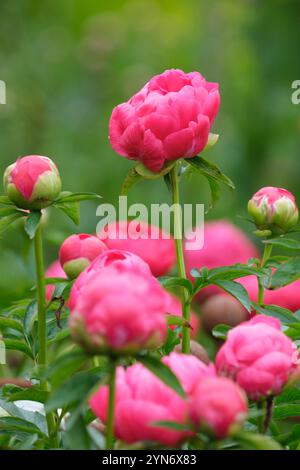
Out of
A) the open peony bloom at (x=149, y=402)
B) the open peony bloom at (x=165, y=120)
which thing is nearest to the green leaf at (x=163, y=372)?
the open peony bloom at (x=149, y=402)

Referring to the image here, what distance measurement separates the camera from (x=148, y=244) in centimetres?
115

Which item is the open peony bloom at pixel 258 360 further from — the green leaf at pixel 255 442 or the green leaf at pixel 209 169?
the green leaf at pixel 209 169

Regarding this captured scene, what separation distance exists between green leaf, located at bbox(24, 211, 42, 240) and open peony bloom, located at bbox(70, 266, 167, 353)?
0.19 metres

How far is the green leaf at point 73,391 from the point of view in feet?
2.04

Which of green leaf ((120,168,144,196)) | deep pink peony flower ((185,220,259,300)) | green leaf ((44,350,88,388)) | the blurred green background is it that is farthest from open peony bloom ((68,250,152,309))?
the blurred green background

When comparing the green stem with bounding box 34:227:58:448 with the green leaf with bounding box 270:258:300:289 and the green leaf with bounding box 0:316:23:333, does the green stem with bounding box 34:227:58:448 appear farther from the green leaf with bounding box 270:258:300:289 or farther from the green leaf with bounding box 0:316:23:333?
the green leaf with bounding box 270:258:300:289

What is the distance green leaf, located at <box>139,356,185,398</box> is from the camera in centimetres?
61

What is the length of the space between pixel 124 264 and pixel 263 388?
13 centimetres

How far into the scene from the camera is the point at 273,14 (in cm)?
292

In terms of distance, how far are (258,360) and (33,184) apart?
26 cm

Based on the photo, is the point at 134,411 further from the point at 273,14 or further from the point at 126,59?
the point at 126,59

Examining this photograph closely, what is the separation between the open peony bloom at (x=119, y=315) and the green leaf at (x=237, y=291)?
210 mm

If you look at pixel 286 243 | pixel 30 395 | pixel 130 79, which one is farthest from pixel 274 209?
pixel 130 79

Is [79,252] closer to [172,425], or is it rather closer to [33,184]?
[33,184]
